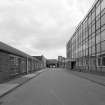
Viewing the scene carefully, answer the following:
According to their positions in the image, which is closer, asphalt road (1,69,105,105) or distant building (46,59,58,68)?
asphalt road (1,69,105,105)

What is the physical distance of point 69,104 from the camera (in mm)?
8086

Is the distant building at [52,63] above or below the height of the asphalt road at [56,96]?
above

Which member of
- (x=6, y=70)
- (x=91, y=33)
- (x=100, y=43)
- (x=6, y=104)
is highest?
(x=91, y=33)

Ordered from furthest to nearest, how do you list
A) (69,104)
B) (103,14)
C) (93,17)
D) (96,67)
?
(93,17)
(96,67)
(103,14)
(69,104)

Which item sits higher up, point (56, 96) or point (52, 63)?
point (52, 63)

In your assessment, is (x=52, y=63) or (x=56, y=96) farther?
(x=52, y=63)

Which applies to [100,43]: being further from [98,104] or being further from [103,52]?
[98,104]

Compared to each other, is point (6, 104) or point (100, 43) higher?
point (100, 43)

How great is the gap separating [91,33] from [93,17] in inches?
134

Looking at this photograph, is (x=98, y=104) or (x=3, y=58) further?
(x=3, y=58)

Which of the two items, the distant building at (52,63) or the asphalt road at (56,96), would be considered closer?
the asphalt road at (56,96)

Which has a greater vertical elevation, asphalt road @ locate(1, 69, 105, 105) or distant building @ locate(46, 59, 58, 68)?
distant building @ locate(46, 59, 58, 68)

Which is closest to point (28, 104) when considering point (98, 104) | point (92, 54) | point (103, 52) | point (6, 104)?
point (6, 104)

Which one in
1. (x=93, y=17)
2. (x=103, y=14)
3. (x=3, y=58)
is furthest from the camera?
(x=93, y=17)
